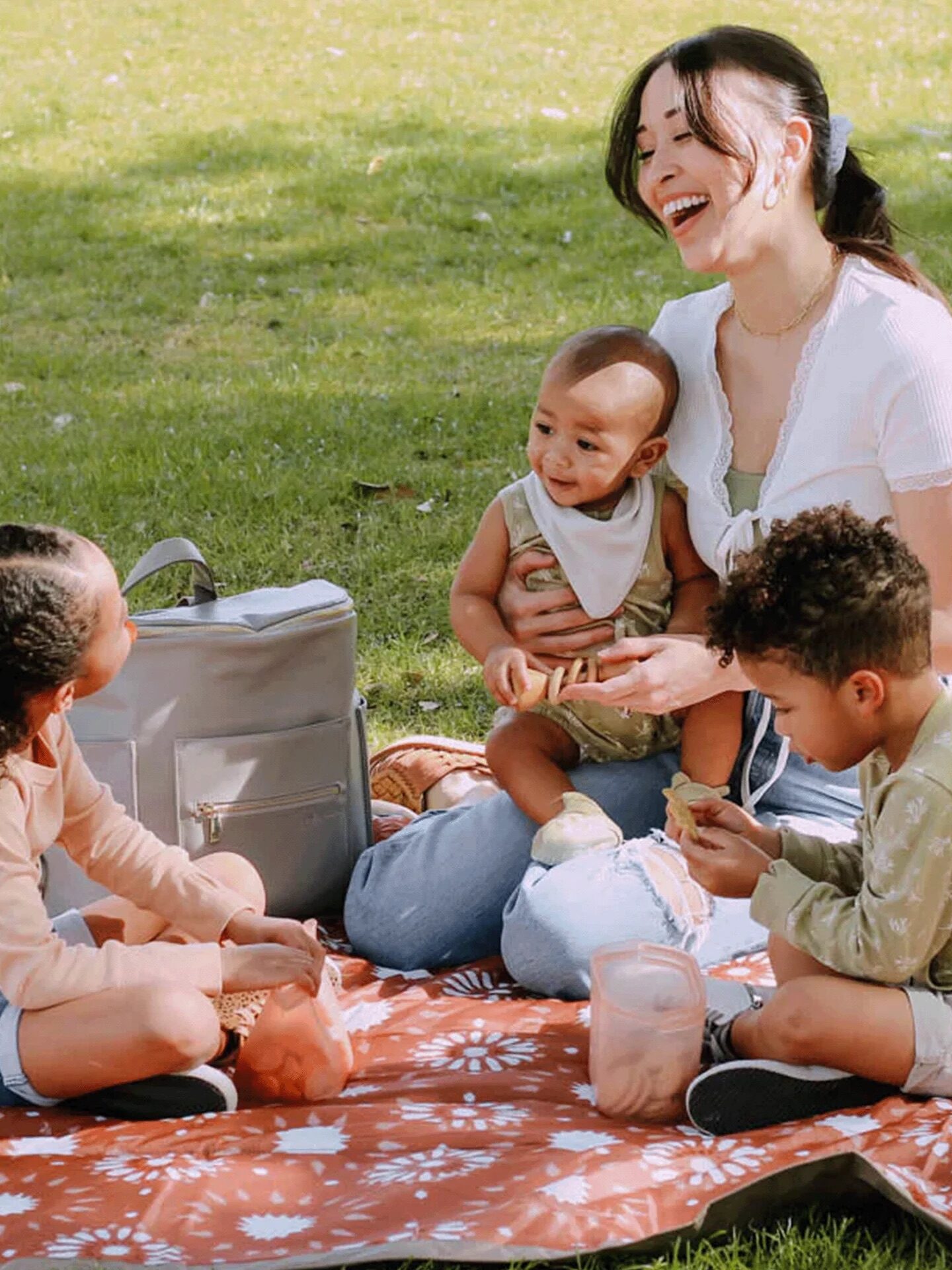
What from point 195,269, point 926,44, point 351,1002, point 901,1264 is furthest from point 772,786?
point 926,44

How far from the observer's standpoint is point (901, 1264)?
2.37 meters

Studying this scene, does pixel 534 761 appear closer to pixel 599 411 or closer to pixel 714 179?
pixel 599 411

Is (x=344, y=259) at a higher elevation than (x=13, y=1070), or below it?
higher

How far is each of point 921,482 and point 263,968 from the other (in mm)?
1302

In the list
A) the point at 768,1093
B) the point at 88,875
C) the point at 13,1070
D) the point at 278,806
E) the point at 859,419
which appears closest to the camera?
the point at 768,1093

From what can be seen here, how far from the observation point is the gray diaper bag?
332cm

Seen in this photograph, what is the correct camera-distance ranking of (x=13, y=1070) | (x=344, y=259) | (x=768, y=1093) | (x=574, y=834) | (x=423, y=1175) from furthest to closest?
(x=344, y=259) → (x=574, y=834) → (x=13, y=1070) → (x=768, y=1093) → (x=423, y=1175)

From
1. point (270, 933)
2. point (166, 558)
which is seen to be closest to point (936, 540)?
point (270, 933)

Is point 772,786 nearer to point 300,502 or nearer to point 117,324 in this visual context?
point 300,502

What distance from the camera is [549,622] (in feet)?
11.0

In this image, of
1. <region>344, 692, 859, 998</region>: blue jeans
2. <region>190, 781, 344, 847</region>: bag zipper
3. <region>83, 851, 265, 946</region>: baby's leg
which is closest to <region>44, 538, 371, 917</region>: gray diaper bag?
<region>190, 781, 344, 847</region>: bag zipper

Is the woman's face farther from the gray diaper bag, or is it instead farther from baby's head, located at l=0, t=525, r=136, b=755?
baby's head, located at l=0, t=525, r=136, b=755

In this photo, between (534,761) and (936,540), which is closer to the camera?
(936,540)

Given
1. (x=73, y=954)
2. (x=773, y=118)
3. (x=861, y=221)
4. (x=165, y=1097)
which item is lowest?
(x=165, y=1097)
